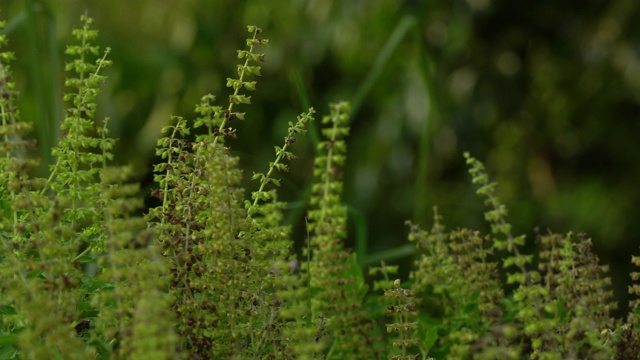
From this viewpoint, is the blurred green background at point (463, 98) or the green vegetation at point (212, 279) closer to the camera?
the green vegetation at point (212, 279)

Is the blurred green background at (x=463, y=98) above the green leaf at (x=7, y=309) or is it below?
above

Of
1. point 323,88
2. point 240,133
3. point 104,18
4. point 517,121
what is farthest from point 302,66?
point 104,18

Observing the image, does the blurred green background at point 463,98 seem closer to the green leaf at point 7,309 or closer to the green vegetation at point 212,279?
the green vegetation at point 212,279

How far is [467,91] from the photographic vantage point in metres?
6.15

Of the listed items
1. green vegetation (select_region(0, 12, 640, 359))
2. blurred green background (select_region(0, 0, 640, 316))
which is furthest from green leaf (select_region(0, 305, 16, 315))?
blurred green background (select_region(0, 0, 640, 316))

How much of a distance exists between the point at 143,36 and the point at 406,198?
93.4 inches

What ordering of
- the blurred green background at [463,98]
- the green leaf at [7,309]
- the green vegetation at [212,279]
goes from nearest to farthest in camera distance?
the green vegetation at [212,279] < the green leaf at [7,309] < the blurred green background at [463,98]

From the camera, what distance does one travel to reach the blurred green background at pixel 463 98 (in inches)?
234

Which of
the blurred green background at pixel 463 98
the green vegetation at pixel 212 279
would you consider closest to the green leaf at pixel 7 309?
the green vegetation at pixel 212 279

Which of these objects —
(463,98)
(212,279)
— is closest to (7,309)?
(212,279)

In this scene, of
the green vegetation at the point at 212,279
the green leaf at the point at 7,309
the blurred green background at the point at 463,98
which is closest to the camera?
the green vegetation at the point at 212,279

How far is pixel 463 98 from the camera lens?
613 cm

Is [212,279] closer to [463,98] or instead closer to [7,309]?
[7,309]

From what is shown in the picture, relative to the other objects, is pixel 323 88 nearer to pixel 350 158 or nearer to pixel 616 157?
pixel 350 158
